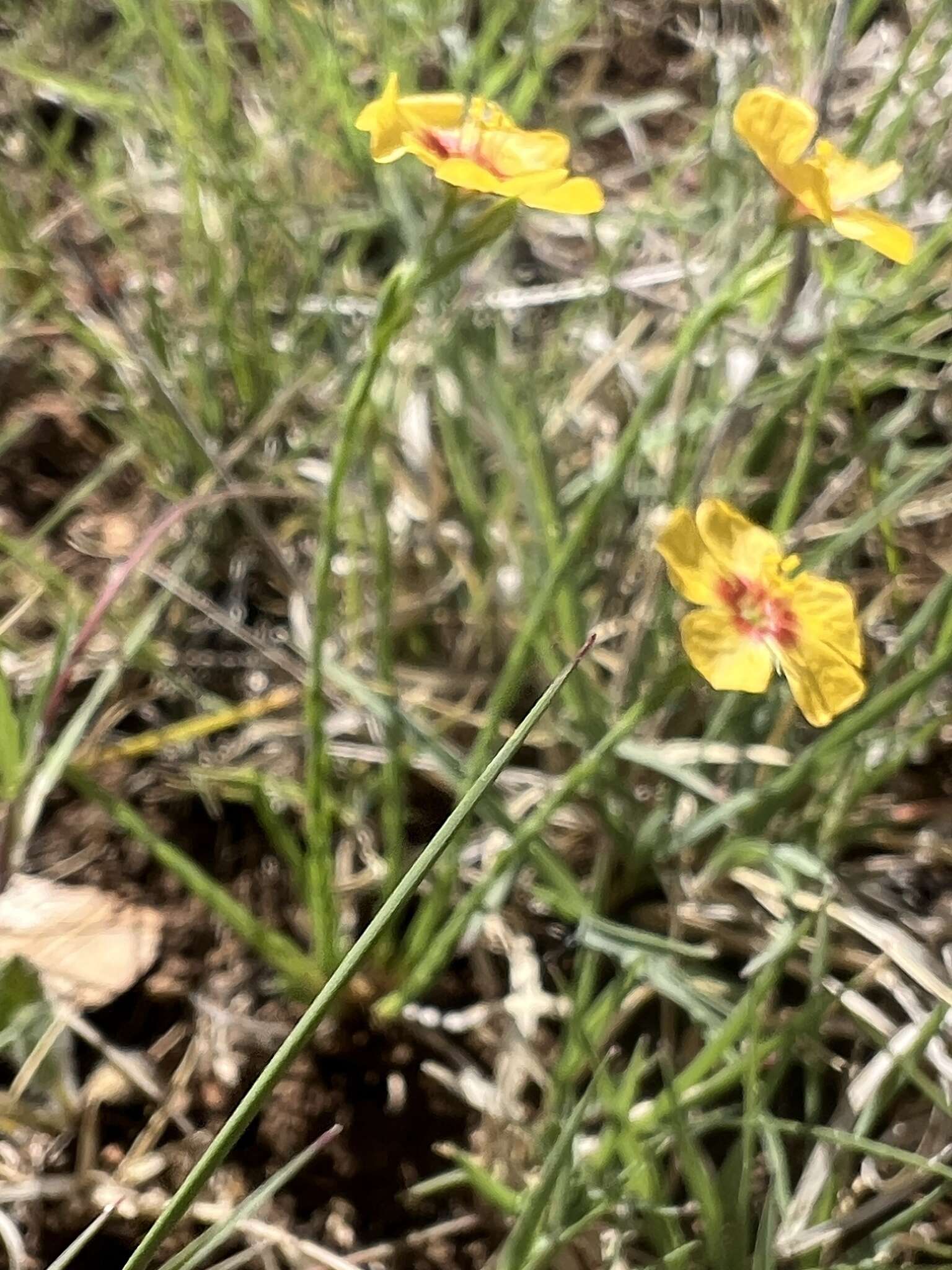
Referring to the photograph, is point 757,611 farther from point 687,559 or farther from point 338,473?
point 338,473

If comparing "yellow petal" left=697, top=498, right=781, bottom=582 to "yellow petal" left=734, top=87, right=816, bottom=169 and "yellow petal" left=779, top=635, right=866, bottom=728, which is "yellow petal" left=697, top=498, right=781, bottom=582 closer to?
"yellow petal" left=779, top=635, right=866, bottom=728

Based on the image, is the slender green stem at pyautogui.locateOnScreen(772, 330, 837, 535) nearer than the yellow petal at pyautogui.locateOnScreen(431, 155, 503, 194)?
No

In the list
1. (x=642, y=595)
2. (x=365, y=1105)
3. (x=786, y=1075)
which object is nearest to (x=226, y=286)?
(x=642, y=595)

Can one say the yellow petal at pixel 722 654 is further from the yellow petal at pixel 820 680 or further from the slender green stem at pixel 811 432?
the slender green stem at pixel 811 432

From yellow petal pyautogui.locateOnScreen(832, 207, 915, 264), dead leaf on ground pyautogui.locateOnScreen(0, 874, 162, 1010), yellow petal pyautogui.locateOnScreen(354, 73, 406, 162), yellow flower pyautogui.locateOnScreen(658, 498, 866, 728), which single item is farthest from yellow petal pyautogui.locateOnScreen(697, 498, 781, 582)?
dead leaf on ground pyautogui.locateOnScreen(0, 874, 162, 1010)

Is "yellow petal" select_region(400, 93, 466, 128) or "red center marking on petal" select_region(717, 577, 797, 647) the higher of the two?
"yellow petal" select_region(400, 93, 466, 128)

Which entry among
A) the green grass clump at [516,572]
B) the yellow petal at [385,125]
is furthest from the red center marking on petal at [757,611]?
the yellow petal at [385,125]

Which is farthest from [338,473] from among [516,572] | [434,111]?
[516,572]
